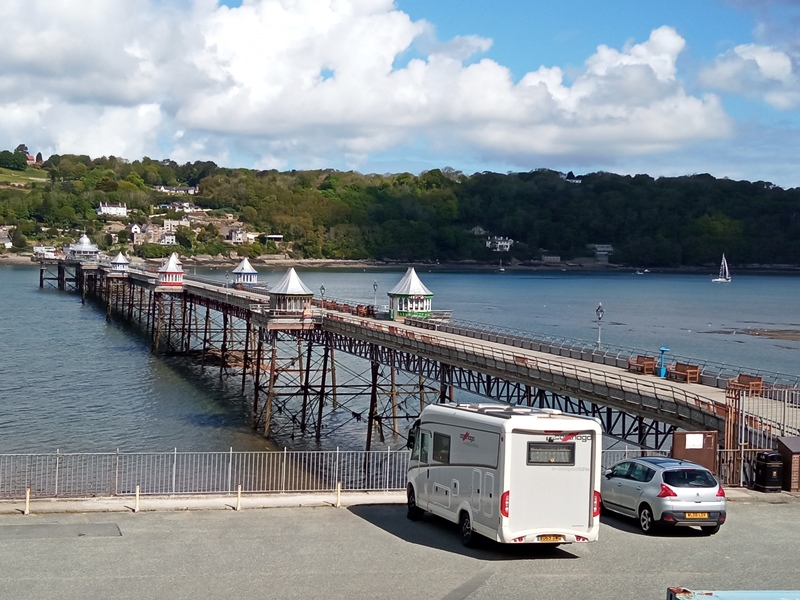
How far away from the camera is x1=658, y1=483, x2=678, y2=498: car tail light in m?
20.5

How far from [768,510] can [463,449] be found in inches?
316

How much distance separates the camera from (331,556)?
18.7m

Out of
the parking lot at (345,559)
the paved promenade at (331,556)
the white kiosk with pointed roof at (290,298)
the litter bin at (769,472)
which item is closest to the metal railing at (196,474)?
the white kiosk with pointed roof at (290,298)

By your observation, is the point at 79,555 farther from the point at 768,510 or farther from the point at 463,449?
the point at 768,510

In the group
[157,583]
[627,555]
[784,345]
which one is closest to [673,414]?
[627,555]

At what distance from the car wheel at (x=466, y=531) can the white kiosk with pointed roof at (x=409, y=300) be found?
151ft

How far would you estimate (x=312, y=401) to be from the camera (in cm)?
6034

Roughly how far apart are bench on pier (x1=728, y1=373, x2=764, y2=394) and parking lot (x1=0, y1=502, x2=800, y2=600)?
1051cm

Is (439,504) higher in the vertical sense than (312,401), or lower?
higher

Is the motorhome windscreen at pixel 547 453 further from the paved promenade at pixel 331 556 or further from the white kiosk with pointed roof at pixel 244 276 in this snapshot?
the white kiosk with pointed roof at pixel 244 276

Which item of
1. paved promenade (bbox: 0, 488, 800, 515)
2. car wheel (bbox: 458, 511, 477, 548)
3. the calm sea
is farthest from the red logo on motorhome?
the calm sea

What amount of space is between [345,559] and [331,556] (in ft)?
1.08

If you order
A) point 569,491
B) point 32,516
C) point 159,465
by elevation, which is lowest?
point 159,465

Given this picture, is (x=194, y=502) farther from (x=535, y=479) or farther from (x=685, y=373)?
(x=685, y=373)
